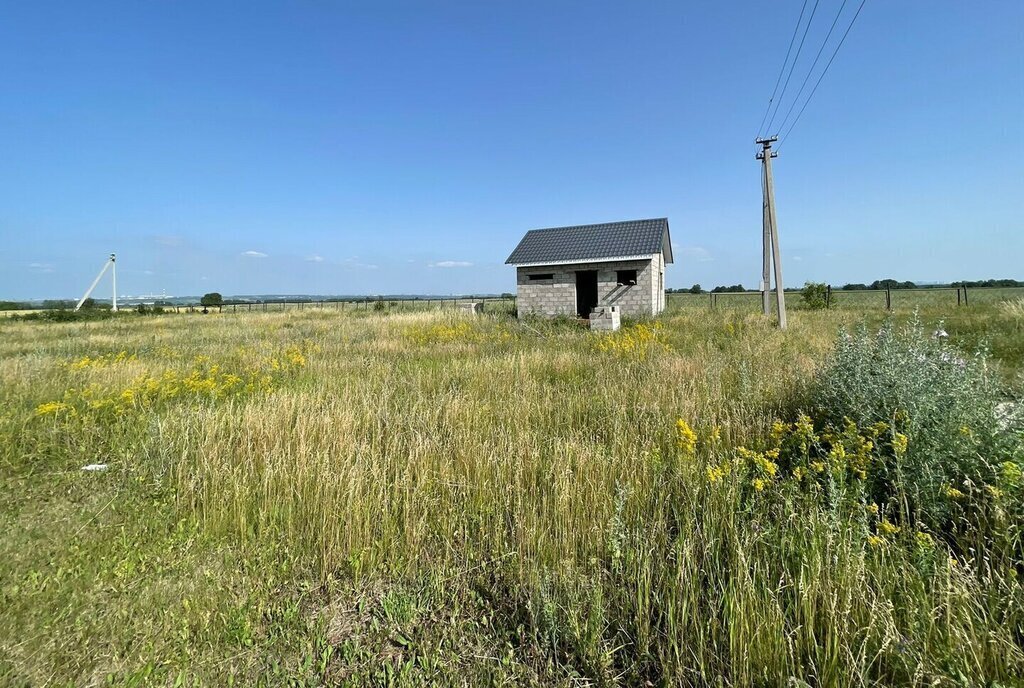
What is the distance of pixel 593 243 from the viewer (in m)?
18.7

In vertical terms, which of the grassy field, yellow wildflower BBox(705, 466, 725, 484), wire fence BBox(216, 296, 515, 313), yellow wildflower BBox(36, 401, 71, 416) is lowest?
the grassy field

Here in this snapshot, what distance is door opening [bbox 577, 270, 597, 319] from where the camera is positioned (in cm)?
1955

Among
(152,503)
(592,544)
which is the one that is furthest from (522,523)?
(152,503)

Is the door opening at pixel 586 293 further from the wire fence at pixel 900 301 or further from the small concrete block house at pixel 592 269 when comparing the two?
the wire fence at pixel 900 301

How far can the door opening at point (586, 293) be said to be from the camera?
1955cm

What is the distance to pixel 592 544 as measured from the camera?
245 centimetres

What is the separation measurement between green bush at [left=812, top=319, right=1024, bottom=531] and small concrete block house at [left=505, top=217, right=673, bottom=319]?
13.8 meters

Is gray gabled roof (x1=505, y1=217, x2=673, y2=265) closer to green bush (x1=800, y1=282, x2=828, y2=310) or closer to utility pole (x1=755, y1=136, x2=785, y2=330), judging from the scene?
utility pole (x1=755, y1=136, x2=785, y2=330)

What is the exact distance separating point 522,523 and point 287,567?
57.3 inches

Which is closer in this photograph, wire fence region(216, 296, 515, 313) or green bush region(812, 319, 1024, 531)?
green bush region(812, 319, 1024, 531)

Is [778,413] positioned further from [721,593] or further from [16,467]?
[16,467]

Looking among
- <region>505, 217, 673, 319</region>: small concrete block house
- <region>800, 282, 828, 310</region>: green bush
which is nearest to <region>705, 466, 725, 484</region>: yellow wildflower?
<region>505, 217, 673, 319</region>: small concrete block house

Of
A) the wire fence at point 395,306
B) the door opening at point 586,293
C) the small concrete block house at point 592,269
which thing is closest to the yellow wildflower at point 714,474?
the small concrete block house at point 592,269

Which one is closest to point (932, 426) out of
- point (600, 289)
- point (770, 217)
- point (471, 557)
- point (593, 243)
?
point (471, 557)
